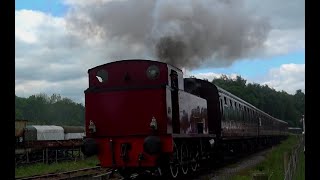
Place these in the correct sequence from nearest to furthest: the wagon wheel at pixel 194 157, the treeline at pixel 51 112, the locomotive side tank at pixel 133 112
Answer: the locomotive side tank at pixel 133 112 → the wagon wheel at pixel 194 157 → the treeline at pixel 51 112

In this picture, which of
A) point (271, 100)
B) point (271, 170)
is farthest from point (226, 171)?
point (271, 100)

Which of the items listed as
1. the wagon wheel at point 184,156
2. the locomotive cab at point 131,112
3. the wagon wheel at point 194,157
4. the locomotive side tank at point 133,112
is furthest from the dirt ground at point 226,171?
the locomotive cab at point 131,112

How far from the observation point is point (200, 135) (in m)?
13.2

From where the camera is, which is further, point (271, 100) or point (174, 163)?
point (271, 100)

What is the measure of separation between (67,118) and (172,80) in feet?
294

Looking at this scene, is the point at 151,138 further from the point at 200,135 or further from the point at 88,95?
the point at 200,135

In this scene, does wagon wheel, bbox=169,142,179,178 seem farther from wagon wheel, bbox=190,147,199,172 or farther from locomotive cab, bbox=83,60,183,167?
wagon wheel, bbox=190,147,199,172

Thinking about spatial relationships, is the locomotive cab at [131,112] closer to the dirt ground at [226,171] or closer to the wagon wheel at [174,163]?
the wagon wheel at [174,163]

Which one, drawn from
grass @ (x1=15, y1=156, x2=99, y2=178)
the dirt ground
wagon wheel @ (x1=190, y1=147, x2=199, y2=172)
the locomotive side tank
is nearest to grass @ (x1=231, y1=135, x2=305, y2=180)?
the dirt ground

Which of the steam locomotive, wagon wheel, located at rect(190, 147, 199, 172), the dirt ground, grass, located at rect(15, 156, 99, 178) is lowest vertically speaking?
grass, located at rect(15, 156, 99, 178)

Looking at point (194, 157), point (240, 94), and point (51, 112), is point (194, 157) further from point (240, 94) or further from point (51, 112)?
point (51, 112)

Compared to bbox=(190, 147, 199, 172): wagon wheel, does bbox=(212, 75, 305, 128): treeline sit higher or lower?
higher

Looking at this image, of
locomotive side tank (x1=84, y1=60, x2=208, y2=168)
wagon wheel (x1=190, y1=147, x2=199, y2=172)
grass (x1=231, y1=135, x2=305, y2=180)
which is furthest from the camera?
wagon wheel (x1=190, y1=147, x2=199, y2=172)
